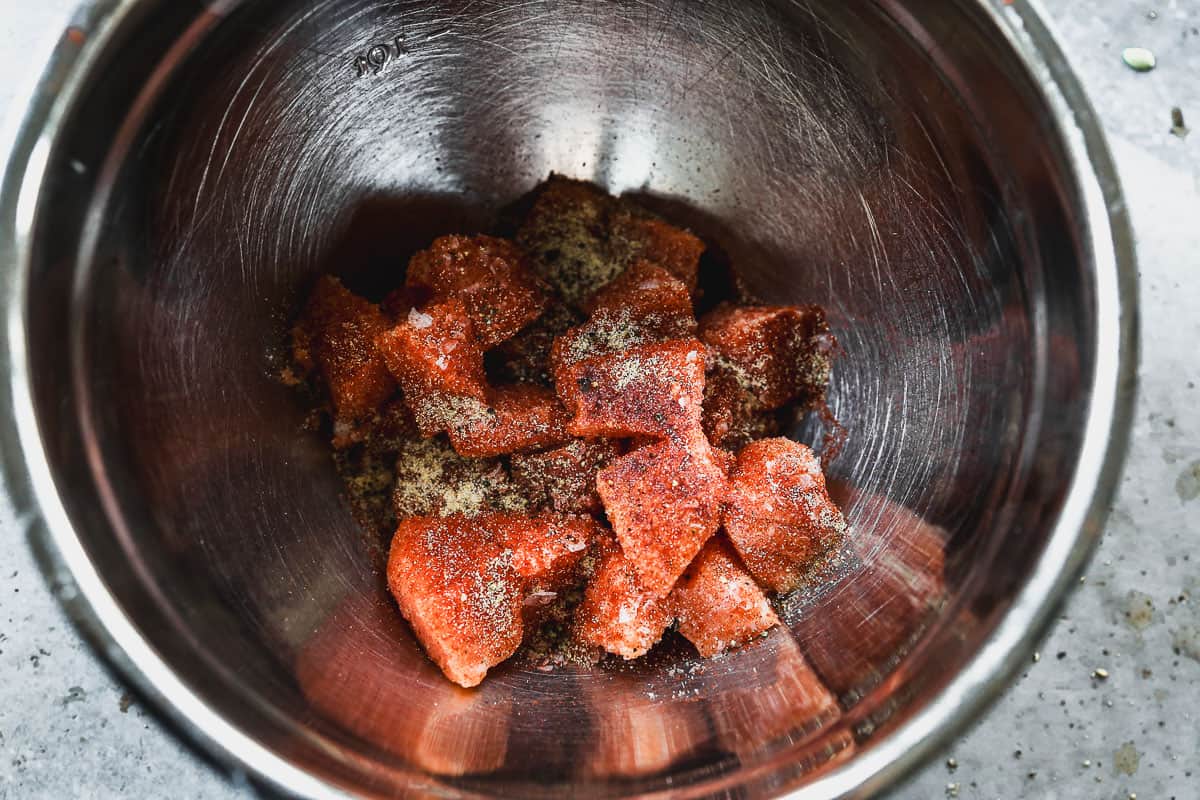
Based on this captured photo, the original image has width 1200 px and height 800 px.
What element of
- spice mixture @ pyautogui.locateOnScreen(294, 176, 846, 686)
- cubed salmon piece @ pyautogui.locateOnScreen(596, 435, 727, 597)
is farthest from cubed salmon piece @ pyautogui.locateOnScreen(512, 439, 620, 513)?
cubed salmon piece @ pyautogui.locateOnScreen(596, 435, 727, 597)

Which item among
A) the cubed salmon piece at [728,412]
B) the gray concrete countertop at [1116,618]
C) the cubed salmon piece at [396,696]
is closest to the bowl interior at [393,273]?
the cubed salmon piece at [396,696]

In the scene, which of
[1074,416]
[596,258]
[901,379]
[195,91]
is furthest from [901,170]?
[195,91]

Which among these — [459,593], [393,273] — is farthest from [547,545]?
[393,273]

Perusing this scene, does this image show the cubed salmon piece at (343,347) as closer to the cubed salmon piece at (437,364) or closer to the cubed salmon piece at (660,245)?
the cubed salmon piece at (437,364)

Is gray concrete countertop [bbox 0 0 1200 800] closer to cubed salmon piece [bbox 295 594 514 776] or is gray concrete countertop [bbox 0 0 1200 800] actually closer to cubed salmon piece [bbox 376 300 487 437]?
cubed salmon piece [bbox 295 594 514 776]

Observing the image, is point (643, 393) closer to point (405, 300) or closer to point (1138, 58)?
point (405, 300)

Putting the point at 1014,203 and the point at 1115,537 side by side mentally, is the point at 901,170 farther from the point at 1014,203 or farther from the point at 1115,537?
the point at 1115,537
